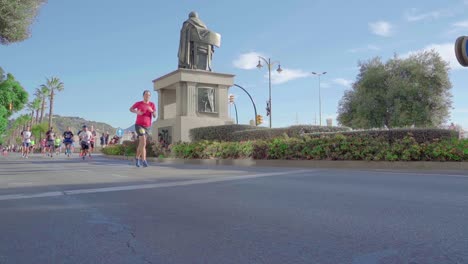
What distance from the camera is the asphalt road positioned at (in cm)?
265

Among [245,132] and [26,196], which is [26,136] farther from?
[26,196]

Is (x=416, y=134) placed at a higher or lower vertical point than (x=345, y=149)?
higher

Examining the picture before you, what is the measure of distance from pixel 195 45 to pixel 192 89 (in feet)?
10.3

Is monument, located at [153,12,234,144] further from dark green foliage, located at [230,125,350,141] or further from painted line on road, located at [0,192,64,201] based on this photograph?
painted line on road, located at [0,192,64,201]

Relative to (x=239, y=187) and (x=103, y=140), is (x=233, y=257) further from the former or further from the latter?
(x=103, y=140)

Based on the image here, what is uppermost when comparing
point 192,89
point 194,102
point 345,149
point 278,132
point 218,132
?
point 192,89

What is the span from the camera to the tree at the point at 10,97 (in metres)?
44.4

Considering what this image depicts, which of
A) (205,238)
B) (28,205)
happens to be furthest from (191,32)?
(205,238)

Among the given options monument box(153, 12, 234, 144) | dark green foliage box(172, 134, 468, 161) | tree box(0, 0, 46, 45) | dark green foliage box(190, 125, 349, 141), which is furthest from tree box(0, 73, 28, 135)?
dark green foliage box(172, 134, 468, 161)

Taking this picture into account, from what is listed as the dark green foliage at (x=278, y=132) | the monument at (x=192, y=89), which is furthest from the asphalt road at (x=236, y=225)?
the monument at (x=192, y=89)

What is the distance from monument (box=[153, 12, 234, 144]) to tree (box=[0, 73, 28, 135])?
84.2ft

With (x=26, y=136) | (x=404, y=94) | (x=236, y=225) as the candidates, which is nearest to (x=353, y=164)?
(x=236, y=225)

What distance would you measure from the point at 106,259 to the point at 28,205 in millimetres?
2738

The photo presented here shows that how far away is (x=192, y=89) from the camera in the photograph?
23281 mm
